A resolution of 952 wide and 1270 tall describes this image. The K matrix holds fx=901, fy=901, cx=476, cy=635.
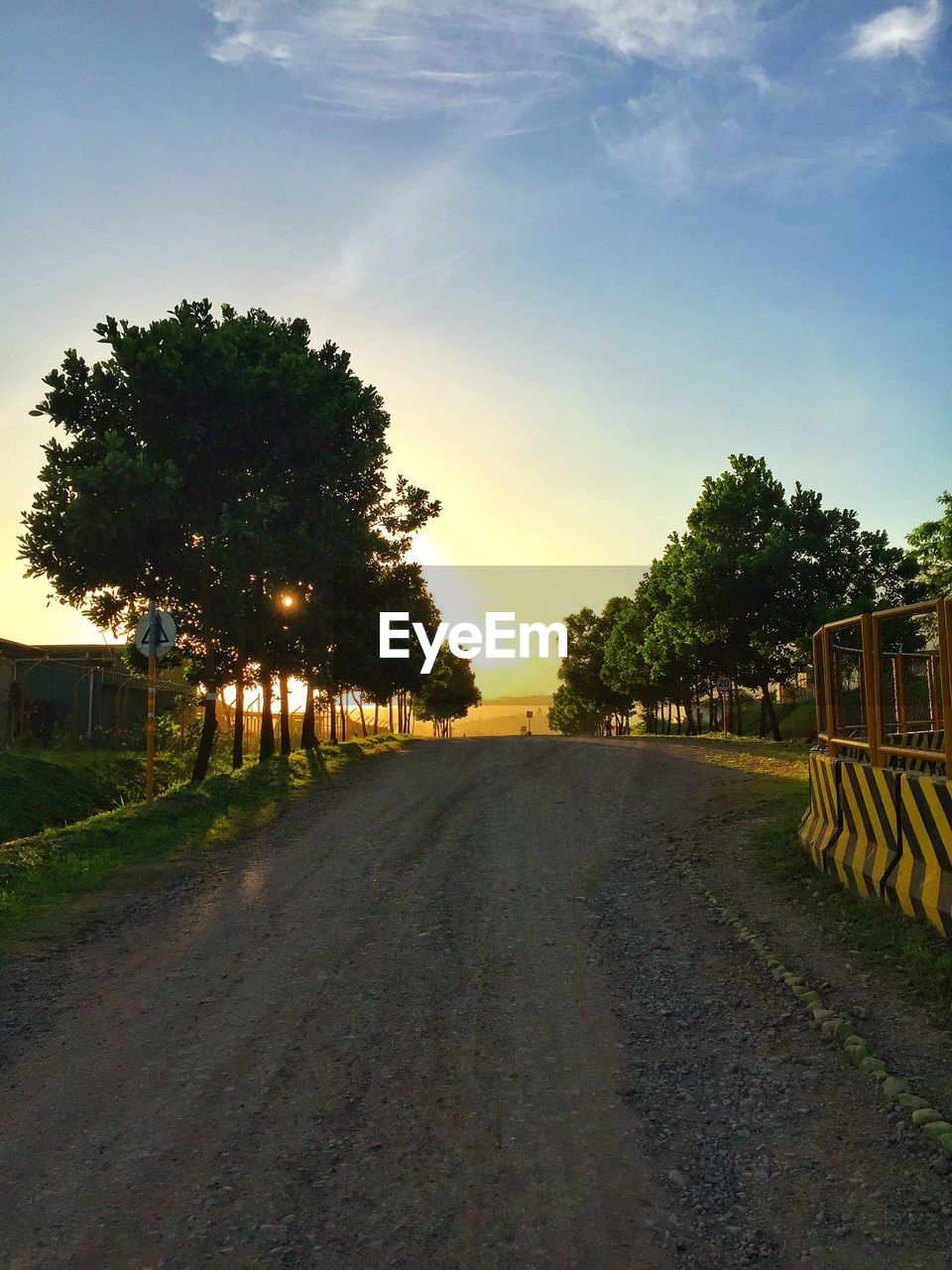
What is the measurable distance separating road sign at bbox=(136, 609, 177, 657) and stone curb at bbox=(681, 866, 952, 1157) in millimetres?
11599

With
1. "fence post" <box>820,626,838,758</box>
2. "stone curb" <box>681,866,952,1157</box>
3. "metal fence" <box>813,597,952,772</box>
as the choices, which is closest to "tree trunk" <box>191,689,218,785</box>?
"metal fence" <box>813,597,952,772</box>

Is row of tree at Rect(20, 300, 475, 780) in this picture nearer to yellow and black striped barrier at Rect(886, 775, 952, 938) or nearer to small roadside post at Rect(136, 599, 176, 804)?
small roadside post at Rect(136, 599, 176, 804)

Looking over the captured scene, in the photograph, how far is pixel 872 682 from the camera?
354 inches

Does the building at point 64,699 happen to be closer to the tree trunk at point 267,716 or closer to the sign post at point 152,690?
the tree trunk at point 267,716

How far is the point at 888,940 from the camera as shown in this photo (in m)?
7.36

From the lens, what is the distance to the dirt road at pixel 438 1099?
12.3ft

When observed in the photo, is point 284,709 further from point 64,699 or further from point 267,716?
point 64,699

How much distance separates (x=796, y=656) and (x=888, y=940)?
108 feet

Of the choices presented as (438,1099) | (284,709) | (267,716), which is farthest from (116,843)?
(284,709)

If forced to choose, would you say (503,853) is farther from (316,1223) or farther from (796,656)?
(796,656)

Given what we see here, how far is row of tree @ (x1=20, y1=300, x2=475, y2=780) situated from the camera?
714 inches

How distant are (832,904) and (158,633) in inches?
484

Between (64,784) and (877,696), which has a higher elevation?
(877,696)

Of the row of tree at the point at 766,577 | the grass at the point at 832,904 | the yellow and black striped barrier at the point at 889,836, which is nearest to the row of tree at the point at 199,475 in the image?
the grass at the point at 832,904
